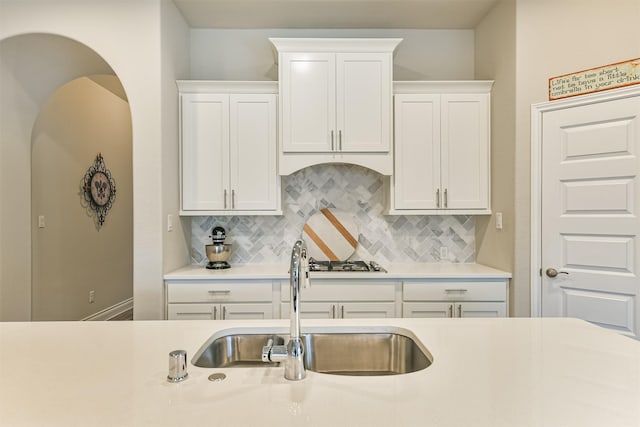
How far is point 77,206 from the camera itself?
3986 millimetres

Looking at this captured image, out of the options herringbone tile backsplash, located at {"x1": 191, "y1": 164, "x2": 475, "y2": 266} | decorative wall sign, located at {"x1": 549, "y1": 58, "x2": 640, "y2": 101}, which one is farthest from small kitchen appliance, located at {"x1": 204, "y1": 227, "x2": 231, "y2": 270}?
decorative wall sign, located at {"x1": 549, "y1": 58, "x2": 640, "y2": 101}

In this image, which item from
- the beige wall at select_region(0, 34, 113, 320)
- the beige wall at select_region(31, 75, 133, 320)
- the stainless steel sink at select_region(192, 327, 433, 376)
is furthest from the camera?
the beige wall at select_region(31, 75, 133, 320)

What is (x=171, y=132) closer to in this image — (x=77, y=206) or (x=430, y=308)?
(x=77, y=206)

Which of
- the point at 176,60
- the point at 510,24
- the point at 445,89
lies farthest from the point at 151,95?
the point at 510,24

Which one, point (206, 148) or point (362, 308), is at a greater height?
point (206, 148)

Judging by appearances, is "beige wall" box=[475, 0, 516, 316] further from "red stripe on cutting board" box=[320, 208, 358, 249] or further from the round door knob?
"red stripe on cutting board" box=[320, 208, 358, 249]

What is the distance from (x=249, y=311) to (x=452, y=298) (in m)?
1.52

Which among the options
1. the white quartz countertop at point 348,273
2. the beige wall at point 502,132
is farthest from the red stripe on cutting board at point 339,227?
the beige wall at point 502,132

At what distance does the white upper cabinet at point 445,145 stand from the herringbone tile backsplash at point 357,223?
0.35 meters

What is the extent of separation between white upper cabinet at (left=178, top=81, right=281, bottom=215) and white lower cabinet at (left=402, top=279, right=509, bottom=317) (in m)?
1.36

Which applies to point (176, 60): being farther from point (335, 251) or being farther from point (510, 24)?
point (510, 24)

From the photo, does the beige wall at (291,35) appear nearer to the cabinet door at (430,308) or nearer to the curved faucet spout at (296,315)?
the cabinet door at (430,308)

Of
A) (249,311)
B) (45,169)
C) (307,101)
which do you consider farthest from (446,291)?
(45,169)

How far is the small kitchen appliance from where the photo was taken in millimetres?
2924
